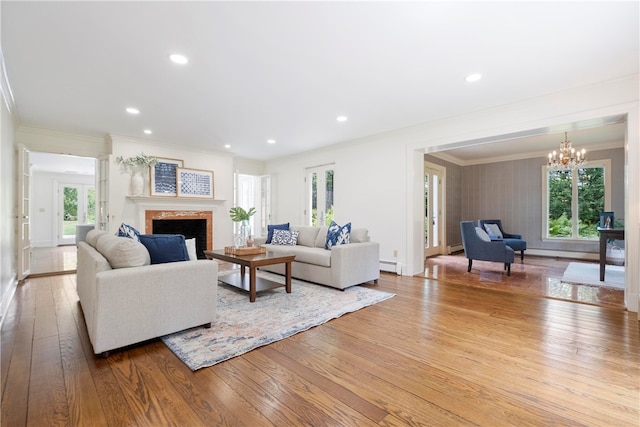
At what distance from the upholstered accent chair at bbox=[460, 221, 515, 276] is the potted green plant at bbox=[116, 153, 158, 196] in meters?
5.87

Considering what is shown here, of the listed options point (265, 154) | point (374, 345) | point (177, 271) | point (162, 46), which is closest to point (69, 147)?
point (265, 154)

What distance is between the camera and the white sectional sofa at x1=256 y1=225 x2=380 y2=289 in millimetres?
3820

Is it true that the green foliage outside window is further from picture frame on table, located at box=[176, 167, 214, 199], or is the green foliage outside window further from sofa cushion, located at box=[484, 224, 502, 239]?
picture frame on table, located at box=[176, 167, 214, 199]

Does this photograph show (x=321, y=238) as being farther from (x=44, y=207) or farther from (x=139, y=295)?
(x=44, y=207)

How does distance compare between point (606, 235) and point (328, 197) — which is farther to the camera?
point (328, 197)

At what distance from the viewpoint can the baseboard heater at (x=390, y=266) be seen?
498 centimetres

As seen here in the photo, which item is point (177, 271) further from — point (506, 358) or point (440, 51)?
point (440, 51)

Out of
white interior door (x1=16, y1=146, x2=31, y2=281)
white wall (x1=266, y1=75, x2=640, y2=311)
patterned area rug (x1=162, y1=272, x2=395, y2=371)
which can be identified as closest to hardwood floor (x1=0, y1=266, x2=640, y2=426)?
patterned area rug (x1=162, y1=272, x2=395, y2=371)

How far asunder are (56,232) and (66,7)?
9986mm

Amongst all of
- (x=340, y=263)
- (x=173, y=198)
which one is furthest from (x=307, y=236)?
(x=173, y=198)

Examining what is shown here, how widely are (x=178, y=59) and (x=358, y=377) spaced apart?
2.95 metres

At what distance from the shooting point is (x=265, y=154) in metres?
7.01

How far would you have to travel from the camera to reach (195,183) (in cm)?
614

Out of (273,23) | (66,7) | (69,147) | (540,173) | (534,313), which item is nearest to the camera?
(66,7)
